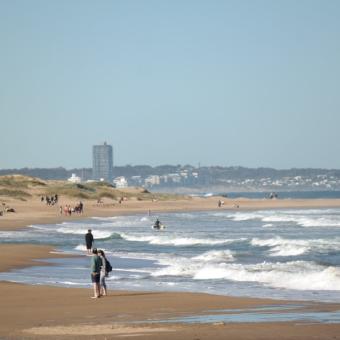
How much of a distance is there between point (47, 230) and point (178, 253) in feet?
66.9

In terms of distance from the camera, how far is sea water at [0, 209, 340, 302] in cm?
2255

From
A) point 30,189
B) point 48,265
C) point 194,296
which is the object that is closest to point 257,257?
point 48,265

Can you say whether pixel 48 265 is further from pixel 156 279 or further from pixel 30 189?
pixel 30 189

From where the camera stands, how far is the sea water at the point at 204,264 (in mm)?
22547

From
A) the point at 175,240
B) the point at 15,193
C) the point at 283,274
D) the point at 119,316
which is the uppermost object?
the point at 15,193

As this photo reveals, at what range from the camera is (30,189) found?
112250 mm

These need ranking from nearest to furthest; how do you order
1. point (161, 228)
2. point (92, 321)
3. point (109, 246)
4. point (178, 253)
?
point (92, 321) < point (178, 253) < point (109, 246) < point (161, 228)

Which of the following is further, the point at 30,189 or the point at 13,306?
the point at 30,189

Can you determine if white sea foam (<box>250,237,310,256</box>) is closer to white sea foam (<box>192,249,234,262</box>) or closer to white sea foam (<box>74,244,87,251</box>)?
white sea foam (<box>192,249,234,262</box>)

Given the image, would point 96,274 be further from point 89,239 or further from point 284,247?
point 284,247

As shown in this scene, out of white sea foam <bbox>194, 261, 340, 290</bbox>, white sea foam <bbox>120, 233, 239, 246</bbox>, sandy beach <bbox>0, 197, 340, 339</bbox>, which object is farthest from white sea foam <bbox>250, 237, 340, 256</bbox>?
sandy beach <bbox>0, 197, 340, 339</bbox>

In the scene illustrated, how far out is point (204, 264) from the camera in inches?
1140

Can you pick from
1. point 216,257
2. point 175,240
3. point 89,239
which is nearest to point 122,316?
point 216,257

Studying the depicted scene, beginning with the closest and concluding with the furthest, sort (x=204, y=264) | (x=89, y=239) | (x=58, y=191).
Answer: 1. (x=204, y=264)
2. (x=89, y=239)
3. (x=58, y=191)
